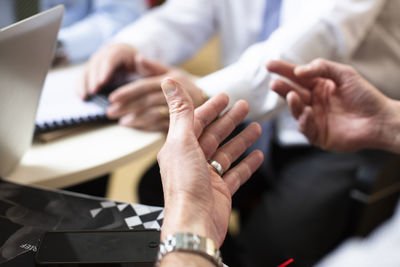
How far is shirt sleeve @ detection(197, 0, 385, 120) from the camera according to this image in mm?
772

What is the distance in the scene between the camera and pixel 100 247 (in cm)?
42

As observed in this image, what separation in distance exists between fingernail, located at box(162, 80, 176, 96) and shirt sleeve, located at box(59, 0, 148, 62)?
Result: 0.70 metres

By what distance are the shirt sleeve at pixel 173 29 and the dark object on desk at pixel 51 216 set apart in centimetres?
56

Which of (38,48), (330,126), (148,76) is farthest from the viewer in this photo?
(148,76)

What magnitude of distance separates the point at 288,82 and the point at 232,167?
0.27 metres

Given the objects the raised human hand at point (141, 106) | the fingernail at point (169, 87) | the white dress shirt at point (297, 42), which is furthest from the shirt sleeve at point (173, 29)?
the fingernail at point (169, 87)

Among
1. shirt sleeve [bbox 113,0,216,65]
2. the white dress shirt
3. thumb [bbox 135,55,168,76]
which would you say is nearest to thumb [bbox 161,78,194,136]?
the white dress shirt

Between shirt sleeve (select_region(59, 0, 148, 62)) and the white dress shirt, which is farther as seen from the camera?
shirt sleeve (select_region(59, 0, 148, 62))

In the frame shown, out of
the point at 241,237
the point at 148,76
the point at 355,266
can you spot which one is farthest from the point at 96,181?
the point at 355,266

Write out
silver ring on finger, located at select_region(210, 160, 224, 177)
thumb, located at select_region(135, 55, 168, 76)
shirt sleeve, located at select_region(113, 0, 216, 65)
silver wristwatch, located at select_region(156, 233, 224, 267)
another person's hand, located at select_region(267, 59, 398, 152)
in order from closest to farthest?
silver wristwatch, located at select_region(156, 233, 224, 267) → silver ring on finger, located at select_region(210, 160, 224, 177) → another person's hand, located at select_region(267, 59, 398, 152) → thumb, located at select_region(135, 55, 168, 76) → shirt sleeve, located at select_region(113, 0, 216, 65)

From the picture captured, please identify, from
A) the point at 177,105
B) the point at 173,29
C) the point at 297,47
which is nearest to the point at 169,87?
the point at 177,105

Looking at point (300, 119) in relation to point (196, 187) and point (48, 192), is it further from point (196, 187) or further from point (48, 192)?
point (48, 192)

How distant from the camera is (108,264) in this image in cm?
40

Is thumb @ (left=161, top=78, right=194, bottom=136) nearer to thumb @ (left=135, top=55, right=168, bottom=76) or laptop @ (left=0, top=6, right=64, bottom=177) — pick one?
laptop @ (left=0, top=6, right=64, bottom=177)
